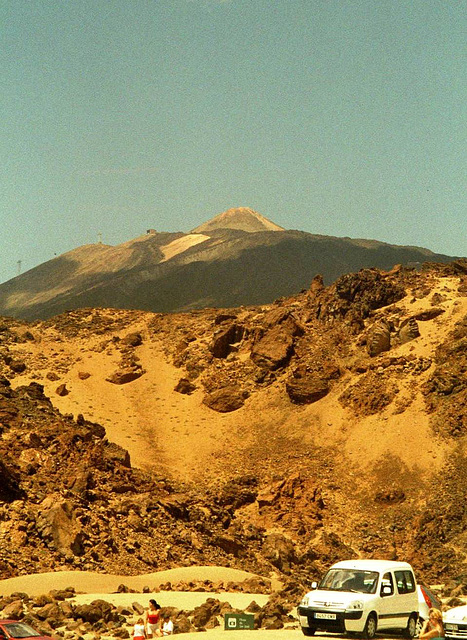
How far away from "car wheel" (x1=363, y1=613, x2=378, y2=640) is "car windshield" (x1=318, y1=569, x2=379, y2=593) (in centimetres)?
62

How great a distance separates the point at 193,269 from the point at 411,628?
12161 cm

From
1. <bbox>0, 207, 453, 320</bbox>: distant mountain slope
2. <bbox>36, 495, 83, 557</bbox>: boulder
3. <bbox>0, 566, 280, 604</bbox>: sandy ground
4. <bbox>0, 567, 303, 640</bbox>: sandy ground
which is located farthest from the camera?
<bbox>0, 207, 453, 320</bbox>: distant mountain slope

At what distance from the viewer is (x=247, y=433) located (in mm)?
64312

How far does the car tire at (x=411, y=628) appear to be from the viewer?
21.3 m

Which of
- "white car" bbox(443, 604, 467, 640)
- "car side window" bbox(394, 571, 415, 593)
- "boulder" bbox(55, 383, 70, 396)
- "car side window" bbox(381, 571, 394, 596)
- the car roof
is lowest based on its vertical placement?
"white car" bbox(443, 604, 467, 640)

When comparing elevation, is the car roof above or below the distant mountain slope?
below

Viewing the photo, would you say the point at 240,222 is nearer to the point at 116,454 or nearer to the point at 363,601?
the point at 116,454

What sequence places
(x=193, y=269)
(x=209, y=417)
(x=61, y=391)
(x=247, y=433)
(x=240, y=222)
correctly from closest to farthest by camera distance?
(x=247, y=433), (x=209, y=417), (x=61, y=391), (x=193, y=269), (x=240, y=222)

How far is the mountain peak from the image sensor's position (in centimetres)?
18612

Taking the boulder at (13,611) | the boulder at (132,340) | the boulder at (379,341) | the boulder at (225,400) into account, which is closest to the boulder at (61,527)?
the boulder at (13,611)

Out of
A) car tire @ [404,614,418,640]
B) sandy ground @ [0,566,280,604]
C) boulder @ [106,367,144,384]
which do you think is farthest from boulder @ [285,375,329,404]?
car tire @ [404,614,418,640]

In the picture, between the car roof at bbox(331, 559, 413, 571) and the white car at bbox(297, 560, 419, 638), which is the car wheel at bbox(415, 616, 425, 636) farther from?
the car roof at bbox(331, 559, 413, 571)

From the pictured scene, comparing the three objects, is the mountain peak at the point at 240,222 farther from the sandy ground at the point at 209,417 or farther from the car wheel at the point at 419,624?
the car wheel at the point at 419,624

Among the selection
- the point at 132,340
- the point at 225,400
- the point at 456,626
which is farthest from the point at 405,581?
the point at 132,340
